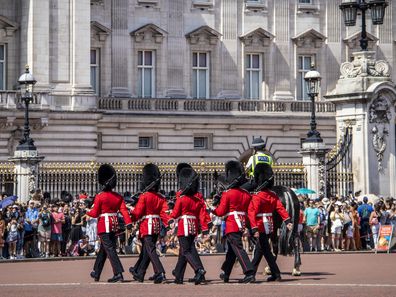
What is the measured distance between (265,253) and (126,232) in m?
10.6

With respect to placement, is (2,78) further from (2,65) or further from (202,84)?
(202,84)

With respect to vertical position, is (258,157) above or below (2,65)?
below

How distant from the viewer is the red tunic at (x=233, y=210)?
91.7 ft

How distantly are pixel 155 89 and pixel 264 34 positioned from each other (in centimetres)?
562

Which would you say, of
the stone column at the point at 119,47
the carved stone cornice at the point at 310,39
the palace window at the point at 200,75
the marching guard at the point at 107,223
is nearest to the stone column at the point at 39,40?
the stone column at the point at 119,47

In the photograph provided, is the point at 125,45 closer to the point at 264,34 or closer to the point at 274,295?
the point at 264,34

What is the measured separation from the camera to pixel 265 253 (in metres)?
28.0

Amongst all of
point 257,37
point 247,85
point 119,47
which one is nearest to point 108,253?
point 119,47

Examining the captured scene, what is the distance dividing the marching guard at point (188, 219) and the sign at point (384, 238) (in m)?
12.3

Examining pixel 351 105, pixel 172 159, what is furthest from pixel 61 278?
pixel 172 159

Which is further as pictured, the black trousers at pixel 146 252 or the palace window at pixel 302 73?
the palace window at pixel 302 73

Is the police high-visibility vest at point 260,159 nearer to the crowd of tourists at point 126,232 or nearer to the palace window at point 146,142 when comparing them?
the crowd of tourists at point 126,232

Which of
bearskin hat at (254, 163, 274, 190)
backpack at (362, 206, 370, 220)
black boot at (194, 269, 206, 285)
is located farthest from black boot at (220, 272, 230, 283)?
backpack at (362, 206, 370, 220)

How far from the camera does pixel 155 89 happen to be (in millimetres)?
63906
